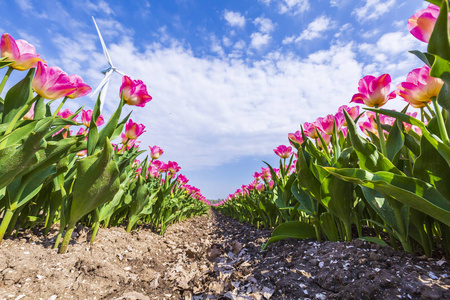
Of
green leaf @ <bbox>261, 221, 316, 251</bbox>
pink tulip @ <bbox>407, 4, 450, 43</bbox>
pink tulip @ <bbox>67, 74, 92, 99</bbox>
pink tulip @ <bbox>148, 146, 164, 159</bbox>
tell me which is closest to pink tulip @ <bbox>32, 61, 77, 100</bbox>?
pink tulip @ <bbox>67, 74, 92, 99</bbox>

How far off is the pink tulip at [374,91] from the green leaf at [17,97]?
215 centimetres

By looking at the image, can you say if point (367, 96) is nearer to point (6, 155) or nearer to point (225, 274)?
point (225, 274)

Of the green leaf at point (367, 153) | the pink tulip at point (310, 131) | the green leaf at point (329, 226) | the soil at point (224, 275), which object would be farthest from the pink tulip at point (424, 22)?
the pink tulip at point (310, 131)

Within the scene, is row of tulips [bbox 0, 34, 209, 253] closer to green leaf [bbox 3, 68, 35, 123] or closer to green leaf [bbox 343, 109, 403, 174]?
green leaf [bbox 3, 68, 35, 123]

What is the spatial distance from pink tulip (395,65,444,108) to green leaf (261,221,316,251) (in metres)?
1.35

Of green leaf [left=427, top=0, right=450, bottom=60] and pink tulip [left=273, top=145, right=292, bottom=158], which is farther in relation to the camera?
pink tulip [left=273, top=145, right=292, bottom=158]

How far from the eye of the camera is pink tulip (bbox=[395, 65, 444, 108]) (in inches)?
47.2

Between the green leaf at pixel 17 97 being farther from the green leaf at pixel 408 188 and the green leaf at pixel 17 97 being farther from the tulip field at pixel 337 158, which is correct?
the green leaf at pixel 408 188

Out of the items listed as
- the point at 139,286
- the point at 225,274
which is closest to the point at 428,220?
the point at 225,274

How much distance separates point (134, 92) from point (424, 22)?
189 cm

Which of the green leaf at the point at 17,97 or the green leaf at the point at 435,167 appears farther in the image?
the green leaf at the point at 17,97

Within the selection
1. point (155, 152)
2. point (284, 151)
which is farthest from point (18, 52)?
point (284, 151)

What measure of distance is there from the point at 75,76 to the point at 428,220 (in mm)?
2561

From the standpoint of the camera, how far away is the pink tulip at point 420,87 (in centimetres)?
120
